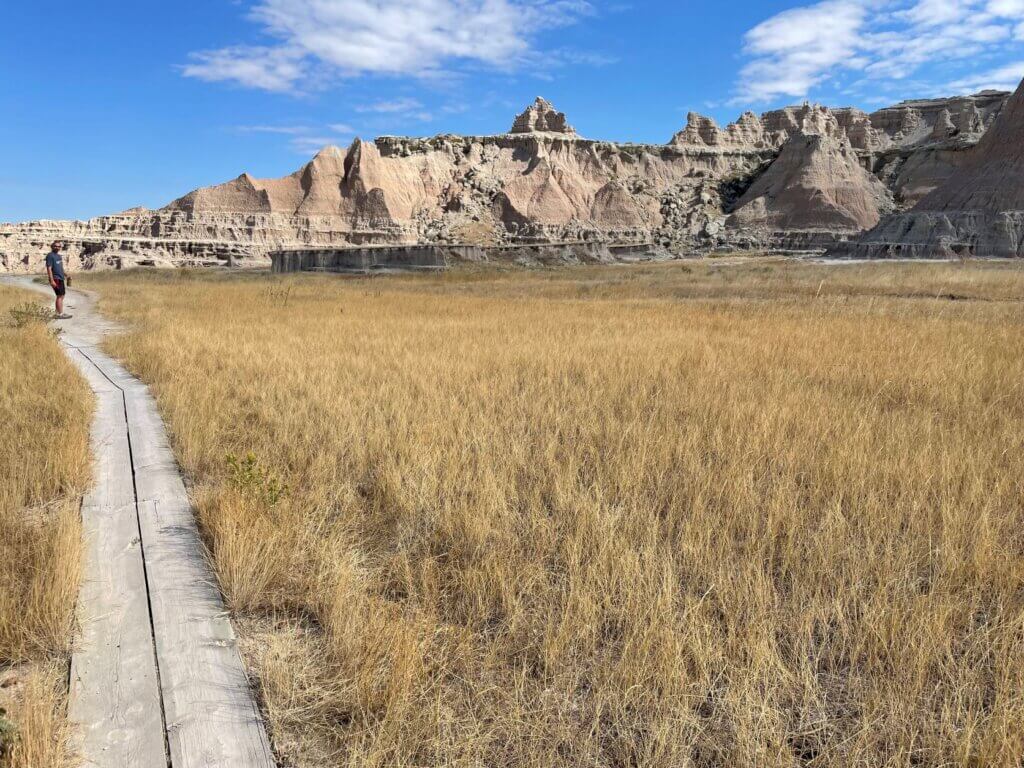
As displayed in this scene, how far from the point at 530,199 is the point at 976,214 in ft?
191

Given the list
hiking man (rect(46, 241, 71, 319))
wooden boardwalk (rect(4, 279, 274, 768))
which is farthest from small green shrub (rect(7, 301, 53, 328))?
wooden boardwalk (rect(4, 279, 274, 768))

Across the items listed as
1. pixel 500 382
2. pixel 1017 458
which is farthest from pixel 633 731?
pixel 500 382

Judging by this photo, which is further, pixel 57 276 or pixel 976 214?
pixel 976 214

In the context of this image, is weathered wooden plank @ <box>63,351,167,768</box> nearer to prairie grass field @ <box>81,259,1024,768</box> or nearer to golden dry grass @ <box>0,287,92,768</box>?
golden dry grass @ <box>0,287,92,768</box>

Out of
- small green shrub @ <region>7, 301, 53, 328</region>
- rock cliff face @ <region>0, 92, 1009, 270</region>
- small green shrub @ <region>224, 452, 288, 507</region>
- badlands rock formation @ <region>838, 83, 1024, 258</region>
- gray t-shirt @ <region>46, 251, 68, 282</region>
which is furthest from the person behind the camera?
rock cliff face @ <region>0, 92, 1009, 270</region>

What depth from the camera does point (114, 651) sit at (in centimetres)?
213

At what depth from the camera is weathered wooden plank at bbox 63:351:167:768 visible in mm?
1735

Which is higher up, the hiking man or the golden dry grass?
the hiking man

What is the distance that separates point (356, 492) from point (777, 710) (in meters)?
2.60

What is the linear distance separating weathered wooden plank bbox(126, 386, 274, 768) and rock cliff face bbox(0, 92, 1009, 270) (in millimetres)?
74531

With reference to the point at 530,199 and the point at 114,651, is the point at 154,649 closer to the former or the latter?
the point at 114,651

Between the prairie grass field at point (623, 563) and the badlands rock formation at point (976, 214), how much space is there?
50.4 meters

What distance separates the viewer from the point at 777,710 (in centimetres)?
180

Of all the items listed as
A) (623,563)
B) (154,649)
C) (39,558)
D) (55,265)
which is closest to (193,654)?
(154,649)
